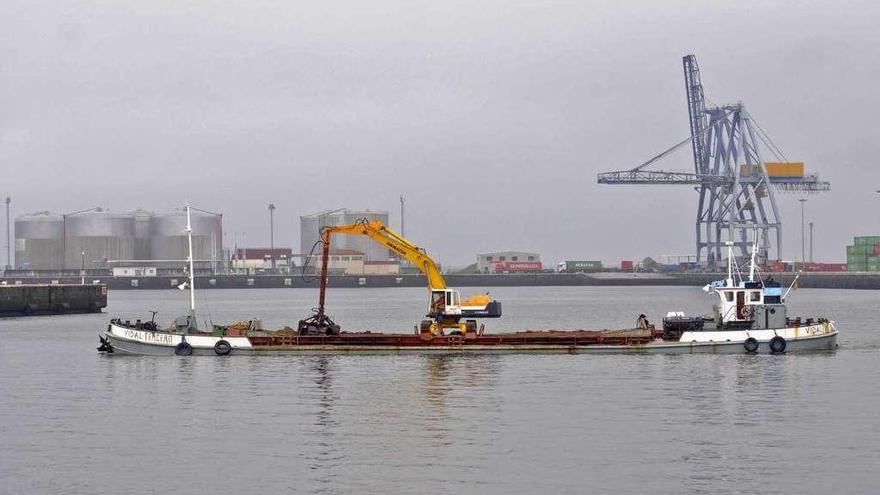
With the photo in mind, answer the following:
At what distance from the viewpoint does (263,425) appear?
40.0 metres

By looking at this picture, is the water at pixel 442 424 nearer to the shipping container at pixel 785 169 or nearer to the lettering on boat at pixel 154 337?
the lettering on boat at pixel 154 337

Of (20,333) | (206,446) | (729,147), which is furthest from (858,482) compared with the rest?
(729,147)

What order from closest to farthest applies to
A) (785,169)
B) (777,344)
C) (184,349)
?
(777,344)
(184,349)
(785,169)

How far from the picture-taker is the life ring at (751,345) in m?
60.4

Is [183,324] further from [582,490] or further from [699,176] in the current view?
[699,176]

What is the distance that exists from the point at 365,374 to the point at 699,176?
492 ft

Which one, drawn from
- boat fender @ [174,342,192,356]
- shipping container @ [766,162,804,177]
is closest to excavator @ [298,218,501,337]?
boat fender @ [174,342,192,356]

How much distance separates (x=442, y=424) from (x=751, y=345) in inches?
985

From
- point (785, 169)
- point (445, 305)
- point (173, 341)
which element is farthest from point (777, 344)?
point (785, 169)

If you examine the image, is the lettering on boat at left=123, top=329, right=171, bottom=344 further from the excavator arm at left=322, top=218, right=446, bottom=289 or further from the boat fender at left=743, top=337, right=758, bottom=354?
the boat fender at left=743, top=337, right=758, bottom=354

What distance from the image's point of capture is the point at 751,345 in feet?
198

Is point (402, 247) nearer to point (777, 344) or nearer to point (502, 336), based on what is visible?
point (502, 336)

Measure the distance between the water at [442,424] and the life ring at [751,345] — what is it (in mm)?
455

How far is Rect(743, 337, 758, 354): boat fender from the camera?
60.4m
